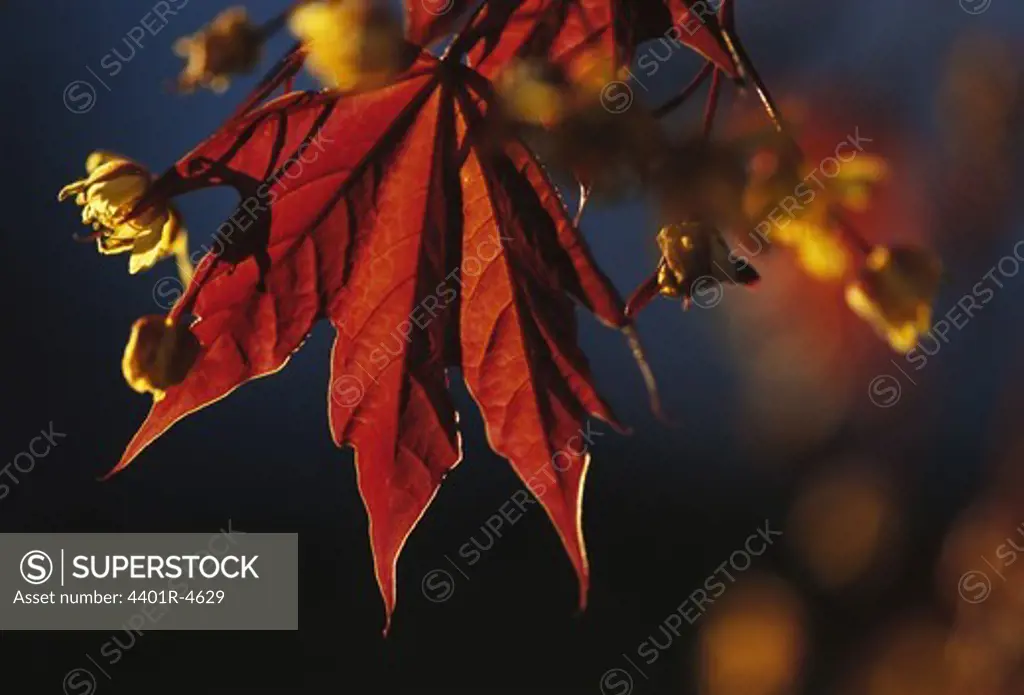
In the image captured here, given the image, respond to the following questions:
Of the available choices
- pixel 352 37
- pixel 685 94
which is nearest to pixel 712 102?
pixel 685 94

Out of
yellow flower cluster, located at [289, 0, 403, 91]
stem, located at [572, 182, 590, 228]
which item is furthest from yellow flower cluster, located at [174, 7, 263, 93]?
stem, located at [572, 182, 590, 228]

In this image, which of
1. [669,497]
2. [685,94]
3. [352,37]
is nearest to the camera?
[352,37]

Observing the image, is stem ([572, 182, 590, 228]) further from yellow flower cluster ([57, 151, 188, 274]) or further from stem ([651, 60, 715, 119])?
yellow flower cluster ([57, 151, 188, 274])

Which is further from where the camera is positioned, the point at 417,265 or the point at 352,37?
the point at 417,265

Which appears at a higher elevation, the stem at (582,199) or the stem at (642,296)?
the stem at (582,199)

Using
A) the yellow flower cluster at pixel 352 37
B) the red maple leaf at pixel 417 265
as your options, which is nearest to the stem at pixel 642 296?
the red maple leaf at pixel 417 265

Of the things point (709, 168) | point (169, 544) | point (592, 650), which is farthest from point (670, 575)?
point (709, 168)

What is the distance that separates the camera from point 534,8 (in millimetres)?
540

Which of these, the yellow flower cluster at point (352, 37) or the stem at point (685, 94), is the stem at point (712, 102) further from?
Result: the yellow flower cluster at point (352, 37)

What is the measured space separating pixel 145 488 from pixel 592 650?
130cm

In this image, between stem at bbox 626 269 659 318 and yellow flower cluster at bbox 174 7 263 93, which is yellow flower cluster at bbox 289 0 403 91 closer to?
yellow flower cluster at bbox 174 7 263 93

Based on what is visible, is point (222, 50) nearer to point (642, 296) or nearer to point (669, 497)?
point (642, 296)

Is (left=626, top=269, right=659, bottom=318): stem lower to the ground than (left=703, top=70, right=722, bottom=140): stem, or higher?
lower

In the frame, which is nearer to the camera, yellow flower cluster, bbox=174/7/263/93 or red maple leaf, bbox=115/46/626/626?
yellow flower cluster, bbox=174/7/263/93
